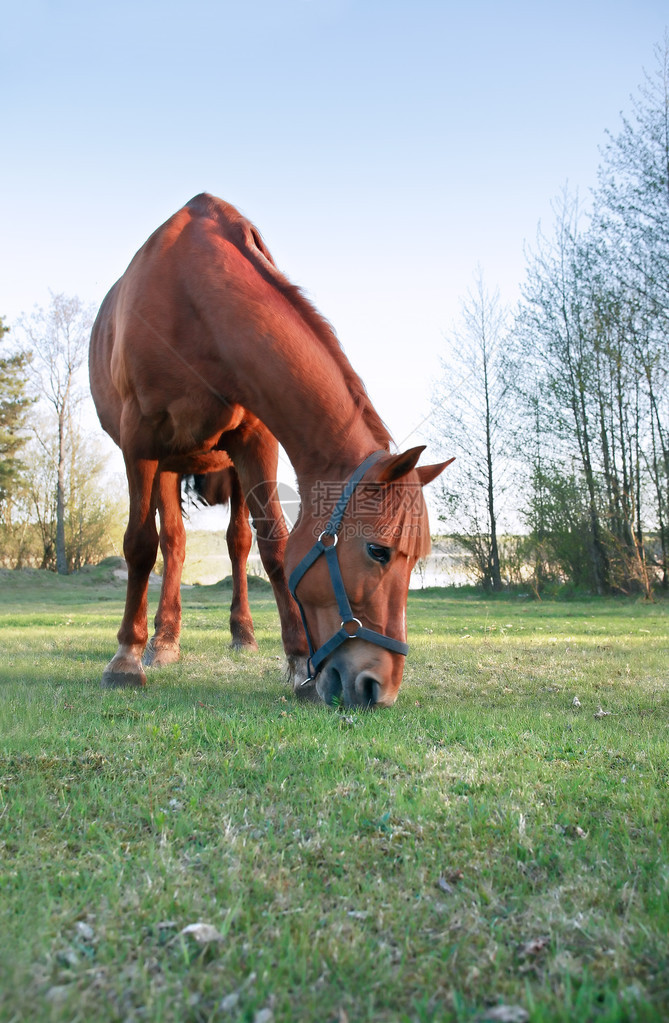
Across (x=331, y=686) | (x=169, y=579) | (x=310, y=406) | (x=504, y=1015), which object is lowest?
(x=504, y=1015)

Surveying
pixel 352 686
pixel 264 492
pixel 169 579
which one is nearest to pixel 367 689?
pixel 352 686

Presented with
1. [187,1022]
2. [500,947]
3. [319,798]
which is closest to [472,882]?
[500,947]

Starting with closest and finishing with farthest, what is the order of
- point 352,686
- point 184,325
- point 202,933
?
point 202,933 → point 352,686 → point 184,325

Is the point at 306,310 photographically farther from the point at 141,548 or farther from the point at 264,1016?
the point at 264,1016

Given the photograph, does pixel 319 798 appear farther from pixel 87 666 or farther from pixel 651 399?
pixel 651 399

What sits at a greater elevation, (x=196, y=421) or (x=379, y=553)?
(x=196, y=421)

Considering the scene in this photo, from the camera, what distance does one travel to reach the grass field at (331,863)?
4.21 ft

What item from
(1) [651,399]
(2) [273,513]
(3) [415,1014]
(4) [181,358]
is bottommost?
(3) [415,1014]

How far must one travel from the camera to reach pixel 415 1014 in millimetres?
1229

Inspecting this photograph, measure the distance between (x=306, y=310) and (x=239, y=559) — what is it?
9.94 feet

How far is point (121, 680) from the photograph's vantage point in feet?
14.1

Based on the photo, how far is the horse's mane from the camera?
372 cm

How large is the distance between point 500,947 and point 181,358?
3520 millimetres

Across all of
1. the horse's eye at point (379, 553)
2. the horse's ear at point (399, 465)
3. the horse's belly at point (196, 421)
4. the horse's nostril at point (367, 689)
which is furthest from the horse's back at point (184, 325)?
the horse's nostril at point (367, 689)
